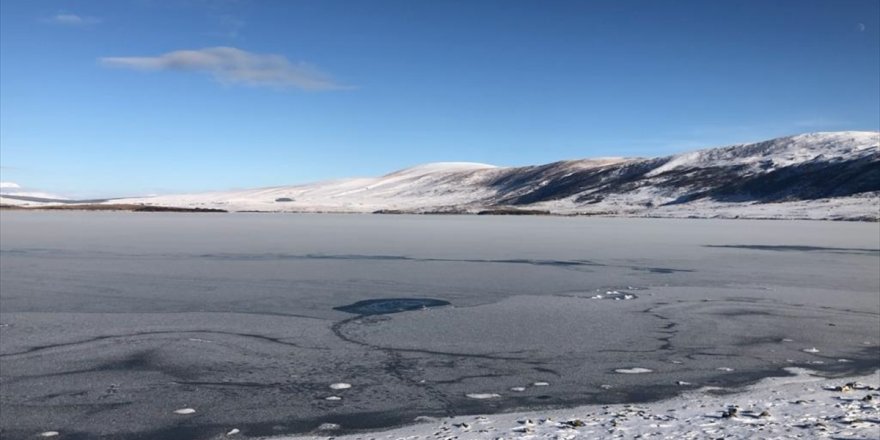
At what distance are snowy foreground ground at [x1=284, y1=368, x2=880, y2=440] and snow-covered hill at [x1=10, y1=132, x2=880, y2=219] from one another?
43.7m

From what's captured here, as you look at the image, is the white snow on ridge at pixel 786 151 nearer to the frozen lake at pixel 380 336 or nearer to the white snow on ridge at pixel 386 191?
the white snow on ridge at pixel 386 191

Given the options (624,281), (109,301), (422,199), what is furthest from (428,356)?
(422,199)

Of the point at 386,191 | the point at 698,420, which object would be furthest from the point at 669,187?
the point at 698,420

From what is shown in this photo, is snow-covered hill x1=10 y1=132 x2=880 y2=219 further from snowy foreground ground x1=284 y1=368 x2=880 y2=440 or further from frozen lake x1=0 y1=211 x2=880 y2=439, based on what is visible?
snowy foreground ground x1=284 y1=368 x2=880 y2=440

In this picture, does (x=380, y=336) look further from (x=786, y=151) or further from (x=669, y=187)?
(x=786, y=151)

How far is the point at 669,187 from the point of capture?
82.1m

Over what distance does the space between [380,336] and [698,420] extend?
3681mm

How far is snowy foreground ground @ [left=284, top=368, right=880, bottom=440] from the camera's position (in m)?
4.53

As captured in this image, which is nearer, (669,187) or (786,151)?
(669,187)

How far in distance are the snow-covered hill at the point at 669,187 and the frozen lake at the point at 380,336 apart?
126 feet

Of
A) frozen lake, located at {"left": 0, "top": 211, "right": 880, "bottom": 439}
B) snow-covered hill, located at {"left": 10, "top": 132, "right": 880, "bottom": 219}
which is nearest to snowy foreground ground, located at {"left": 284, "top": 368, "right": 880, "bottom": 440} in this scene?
frozen lake, located at {"left": 0, "top": 211, "right": 880, "bottom": 439}

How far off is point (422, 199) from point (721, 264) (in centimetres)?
9050

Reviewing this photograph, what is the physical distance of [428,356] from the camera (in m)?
6.84

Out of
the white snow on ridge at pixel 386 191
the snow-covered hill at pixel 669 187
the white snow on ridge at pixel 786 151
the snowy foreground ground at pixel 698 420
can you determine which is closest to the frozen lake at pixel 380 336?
the snowy foreground ground at pixel 698 420
